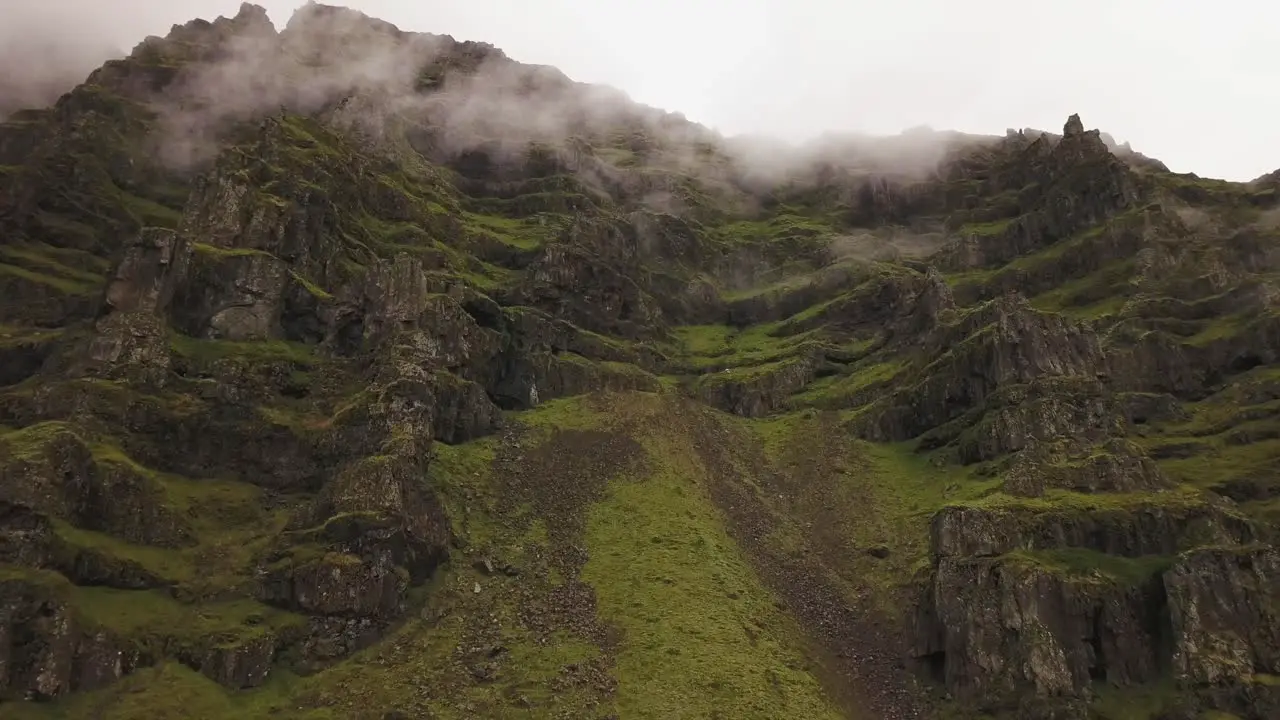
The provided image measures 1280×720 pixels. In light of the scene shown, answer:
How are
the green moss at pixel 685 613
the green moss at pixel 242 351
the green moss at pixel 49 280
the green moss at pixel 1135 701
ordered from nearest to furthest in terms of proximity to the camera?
the green moss at pixel 1135 701
the green moss at pixel 685 613
the green moss at pixel 242 351
the green moss at pixel 49 280

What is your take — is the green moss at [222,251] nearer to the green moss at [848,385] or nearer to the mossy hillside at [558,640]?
the mossy hillside at [558,640]

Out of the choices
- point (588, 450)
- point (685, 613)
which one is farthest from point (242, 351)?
point (685, 613)

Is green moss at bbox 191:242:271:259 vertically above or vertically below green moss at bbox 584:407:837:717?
above

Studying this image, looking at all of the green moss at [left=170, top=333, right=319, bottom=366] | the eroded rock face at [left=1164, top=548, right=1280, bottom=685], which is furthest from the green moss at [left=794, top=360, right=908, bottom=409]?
the green moss at [left=170, top=333, right=319, bottom=366]

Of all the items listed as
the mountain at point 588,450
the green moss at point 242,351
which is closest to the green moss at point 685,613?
the mountain at point 588,450

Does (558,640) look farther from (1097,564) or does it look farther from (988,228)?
(988,228)

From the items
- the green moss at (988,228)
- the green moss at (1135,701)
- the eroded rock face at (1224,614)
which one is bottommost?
the green moss at (1135,701)

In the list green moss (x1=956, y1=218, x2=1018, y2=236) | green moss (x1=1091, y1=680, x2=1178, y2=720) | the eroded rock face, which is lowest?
green moss (x1=1091, y1=680, x2=1178, y2=720)

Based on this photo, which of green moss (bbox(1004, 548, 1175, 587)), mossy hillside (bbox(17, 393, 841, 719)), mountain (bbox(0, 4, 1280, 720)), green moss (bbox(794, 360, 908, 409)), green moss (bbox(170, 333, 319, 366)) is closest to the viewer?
mossy hillside (bbox(17, 393, 841, 719))

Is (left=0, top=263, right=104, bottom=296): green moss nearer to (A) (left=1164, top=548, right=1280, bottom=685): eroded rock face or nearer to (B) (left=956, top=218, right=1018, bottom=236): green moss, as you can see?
(A) (left=1164, top=548, right=1280, bottom=685): eroded rock face
